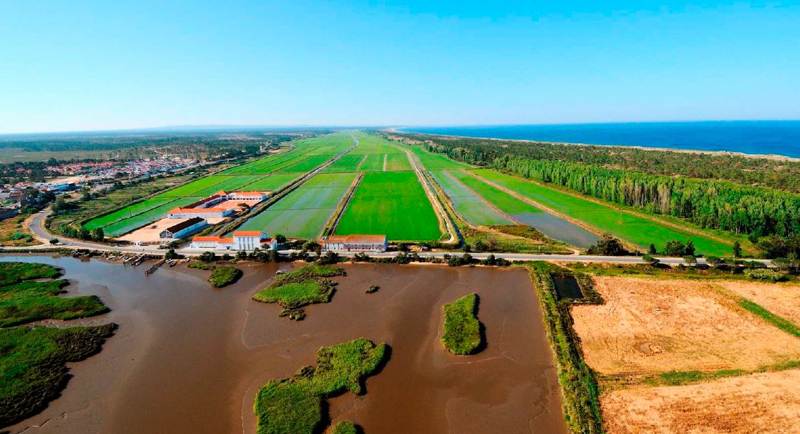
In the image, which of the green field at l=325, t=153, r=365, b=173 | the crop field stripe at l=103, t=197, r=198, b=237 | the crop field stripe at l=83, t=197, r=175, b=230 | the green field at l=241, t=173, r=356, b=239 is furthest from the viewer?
the green field at l=325, t=153, r=365, b=173

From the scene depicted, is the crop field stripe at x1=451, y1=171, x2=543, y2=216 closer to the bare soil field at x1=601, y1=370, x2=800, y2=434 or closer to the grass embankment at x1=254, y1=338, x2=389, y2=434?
the bare soil field at x1=601, y1=370, x2=800, y2=434

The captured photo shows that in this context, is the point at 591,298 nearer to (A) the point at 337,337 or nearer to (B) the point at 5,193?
(A) the point at 337,337

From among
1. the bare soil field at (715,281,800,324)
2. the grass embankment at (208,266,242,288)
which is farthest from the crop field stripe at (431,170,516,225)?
the grass embankment at (208,266,242,288)

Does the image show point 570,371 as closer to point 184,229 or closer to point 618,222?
point 618,222

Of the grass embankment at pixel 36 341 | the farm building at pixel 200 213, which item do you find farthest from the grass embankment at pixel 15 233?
the farm building at pixel 200 213

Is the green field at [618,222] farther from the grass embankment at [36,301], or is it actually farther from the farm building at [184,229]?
the grass embankment at [36,301]
